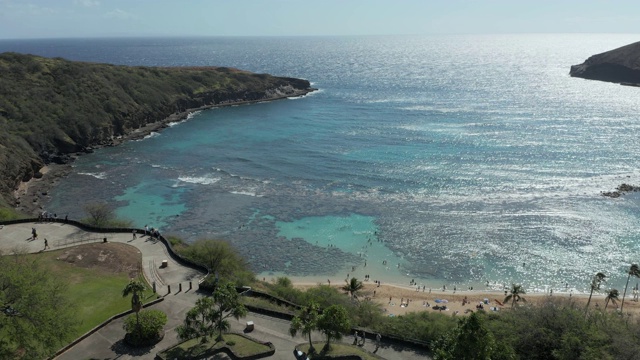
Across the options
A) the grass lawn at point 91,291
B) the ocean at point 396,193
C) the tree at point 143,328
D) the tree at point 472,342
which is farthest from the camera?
the ocean at point 396,193

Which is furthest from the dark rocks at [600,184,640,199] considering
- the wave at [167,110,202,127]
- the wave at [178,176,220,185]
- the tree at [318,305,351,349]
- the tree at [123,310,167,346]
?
the wave at [167,110,202,127]

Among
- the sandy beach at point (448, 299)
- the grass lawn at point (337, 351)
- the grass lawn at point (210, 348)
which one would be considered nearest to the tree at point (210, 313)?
the grass lawn at point (210, 348)

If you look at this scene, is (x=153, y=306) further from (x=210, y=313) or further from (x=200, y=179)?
(x=200, y=179)

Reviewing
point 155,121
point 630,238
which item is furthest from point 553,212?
point 155,121

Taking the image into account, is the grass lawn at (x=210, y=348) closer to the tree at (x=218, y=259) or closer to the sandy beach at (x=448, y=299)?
the tree at (x=218, y=259)

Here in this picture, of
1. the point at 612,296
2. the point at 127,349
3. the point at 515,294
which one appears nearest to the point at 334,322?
the point at 127,349

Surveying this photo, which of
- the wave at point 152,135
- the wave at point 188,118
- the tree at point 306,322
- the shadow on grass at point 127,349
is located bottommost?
the wave at point 152,135
